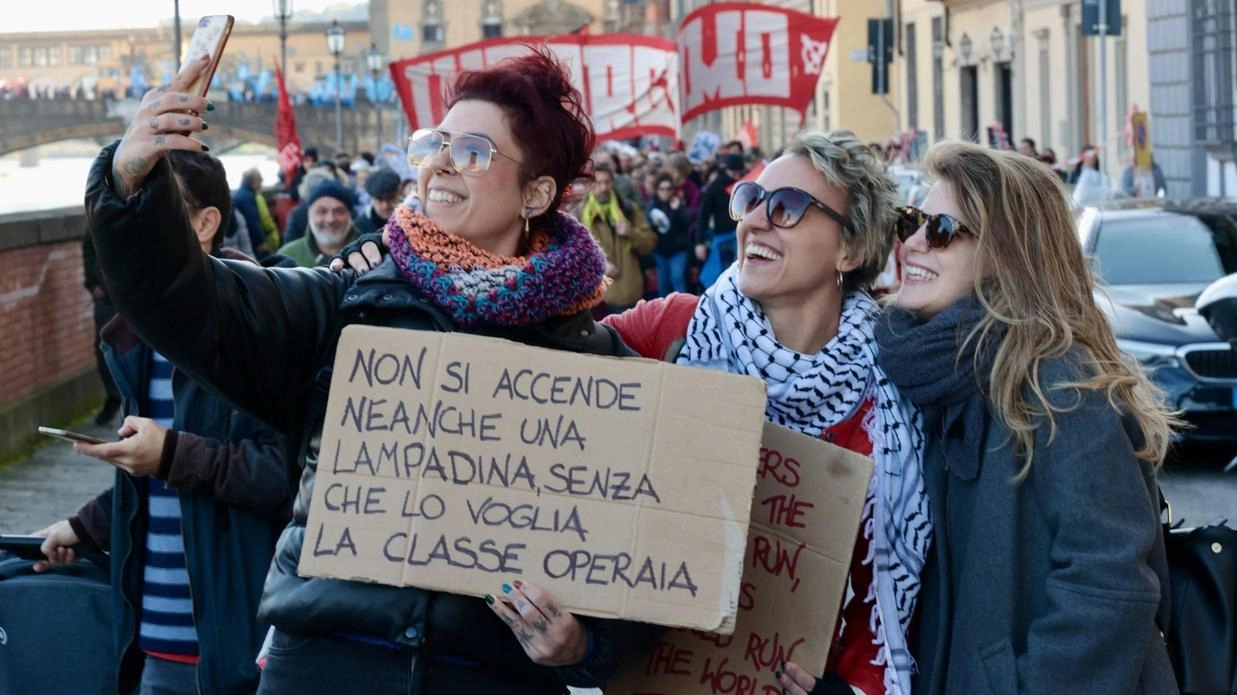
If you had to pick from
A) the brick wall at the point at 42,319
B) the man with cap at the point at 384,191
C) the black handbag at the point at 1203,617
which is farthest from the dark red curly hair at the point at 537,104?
the brick wall at the point at 42,319

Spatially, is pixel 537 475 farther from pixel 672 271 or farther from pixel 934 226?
pixel 672 271

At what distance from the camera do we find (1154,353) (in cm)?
1030

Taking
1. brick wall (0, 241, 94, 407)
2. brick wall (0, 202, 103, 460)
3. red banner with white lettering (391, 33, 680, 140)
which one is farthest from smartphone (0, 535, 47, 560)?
red banner with white lettering (391, 33, 680, 140)

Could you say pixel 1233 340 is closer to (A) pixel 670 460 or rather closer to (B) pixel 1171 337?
(B) pixel 1171 337

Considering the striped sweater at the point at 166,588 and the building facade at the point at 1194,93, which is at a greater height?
the building facade at the point at 1194,93

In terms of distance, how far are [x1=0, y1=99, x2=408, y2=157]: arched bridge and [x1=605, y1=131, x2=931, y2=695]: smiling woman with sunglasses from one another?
9147 centimetres

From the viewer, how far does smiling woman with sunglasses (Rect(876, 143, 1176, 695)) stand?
9.83ft

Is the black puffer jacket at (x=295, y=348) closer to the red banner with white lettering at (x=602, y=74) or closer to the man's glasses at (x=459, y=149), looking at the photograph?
the man's glasses at (x=459, y=149)

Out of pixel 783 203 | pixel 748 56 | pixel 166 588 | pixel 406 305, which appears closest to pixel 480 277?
pixel 406 305

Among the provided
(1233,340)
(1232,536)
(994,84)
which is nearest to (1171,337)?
(1233,340)

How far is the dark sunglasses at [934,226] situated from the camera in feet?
10.9

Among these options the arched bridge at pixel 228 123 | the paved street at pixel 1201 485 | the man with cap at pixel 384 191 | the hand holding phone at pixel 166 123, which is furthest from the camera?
the arched bridge at pixel 228 123

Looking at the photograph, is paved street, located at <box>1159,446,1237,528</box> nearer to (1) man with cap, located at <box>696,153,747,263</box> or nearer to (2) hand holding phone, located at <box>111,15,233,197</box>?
(1) man with cap, located at <box>696,153,747,263</box>

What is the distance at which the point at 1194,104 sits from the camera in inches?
1009
